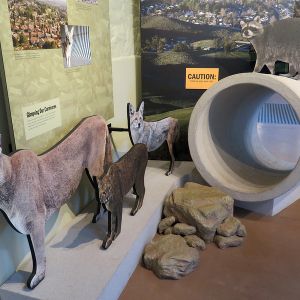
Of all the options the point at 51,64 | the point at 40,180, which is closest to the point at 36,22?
the point at 51,64

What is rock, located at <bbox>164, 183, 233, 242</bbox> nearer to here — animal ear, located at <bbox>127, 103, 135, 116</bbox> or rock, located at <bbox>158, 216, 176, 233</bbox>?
rock, located at <bbox>158, 216, 176, 233</bbox>

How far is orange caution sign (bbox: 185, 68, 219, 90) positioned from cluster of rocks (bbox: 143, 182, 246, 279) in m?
0.87

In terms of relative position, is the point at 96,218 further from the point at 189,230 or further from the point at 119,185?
the point at 189,230

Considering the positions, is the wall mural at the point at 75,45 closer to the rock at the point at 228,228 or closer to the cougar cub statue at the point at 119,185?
the cougar cub statue at the point at 119,185

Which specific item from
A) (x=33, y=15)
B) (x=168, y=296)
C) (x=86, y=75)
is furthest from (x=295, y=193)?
(x=33, y=15)

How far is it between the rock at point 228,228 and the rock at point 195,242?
4.9 inches

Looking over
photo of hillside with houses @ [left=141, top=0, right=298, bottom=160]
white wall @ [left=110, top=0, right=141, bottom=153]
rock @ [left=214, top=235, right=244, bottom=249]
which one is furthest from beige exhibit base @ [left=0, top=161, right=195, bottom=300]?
photo of hillside with houses @ [left=141, top=0, right=298, bottom=160]

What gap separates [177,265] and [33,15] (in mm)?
1198

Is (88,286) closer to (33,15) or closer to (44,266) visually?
(44,266)

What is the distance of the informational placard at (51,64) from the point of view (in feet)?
4.08

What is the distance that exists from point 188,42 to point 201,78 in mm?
274

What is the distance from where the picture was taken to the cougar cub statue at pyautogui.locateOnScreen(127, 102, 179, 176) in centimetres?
190

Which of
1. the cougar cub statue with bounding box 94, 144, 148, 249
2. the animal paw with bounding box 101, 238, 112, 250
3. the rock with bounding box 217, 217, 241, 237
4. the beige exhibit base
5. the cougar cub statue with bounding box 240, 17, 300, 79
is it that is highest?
the cougar cub statue with bounding box 240, 17, 300, 79

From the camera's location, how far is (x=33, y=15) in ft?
4.38
